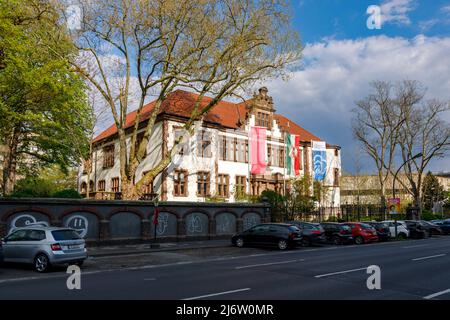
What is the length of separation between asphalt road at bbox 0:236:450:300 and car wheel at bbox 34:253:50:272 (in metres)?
0.57

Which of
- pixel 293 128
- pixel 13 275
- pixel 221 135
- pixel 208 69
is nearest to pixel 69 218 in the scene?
pixel 13 275

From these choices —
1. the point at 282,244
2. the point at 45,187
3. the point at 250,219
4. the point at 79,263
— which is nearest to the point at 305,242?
the point at 282,244

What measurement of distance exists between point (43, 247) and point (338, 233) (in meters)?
20.4

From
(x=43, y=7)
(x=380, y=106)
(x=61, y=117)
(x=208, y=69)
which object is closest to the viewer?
(x=43, y=7)

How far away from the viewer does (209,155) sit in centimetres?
4372

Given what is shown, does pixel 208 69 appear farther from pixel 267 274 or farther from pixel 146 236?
pixel 267 274

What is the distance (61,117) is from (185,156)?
42.3 feet

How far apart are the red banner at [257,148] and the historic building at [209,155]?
719mm

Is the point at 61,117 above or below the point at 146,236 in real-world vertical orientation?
above

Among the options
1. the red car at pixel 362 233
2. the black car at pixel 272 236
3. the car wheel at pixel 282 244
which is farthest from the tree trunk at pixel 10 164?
the red car at pixel 362 233

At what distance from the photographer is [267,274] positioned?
13672 millimetres

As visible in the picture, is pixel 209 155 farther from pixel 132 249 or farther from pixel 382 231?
pixel 132 249

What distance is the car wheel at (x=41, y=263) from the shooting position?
15.4 meters

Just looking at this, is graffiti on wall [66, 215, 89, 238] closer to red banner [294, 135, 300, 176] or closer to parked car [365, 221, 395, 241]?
parked car [365, 221, 395, 241]
